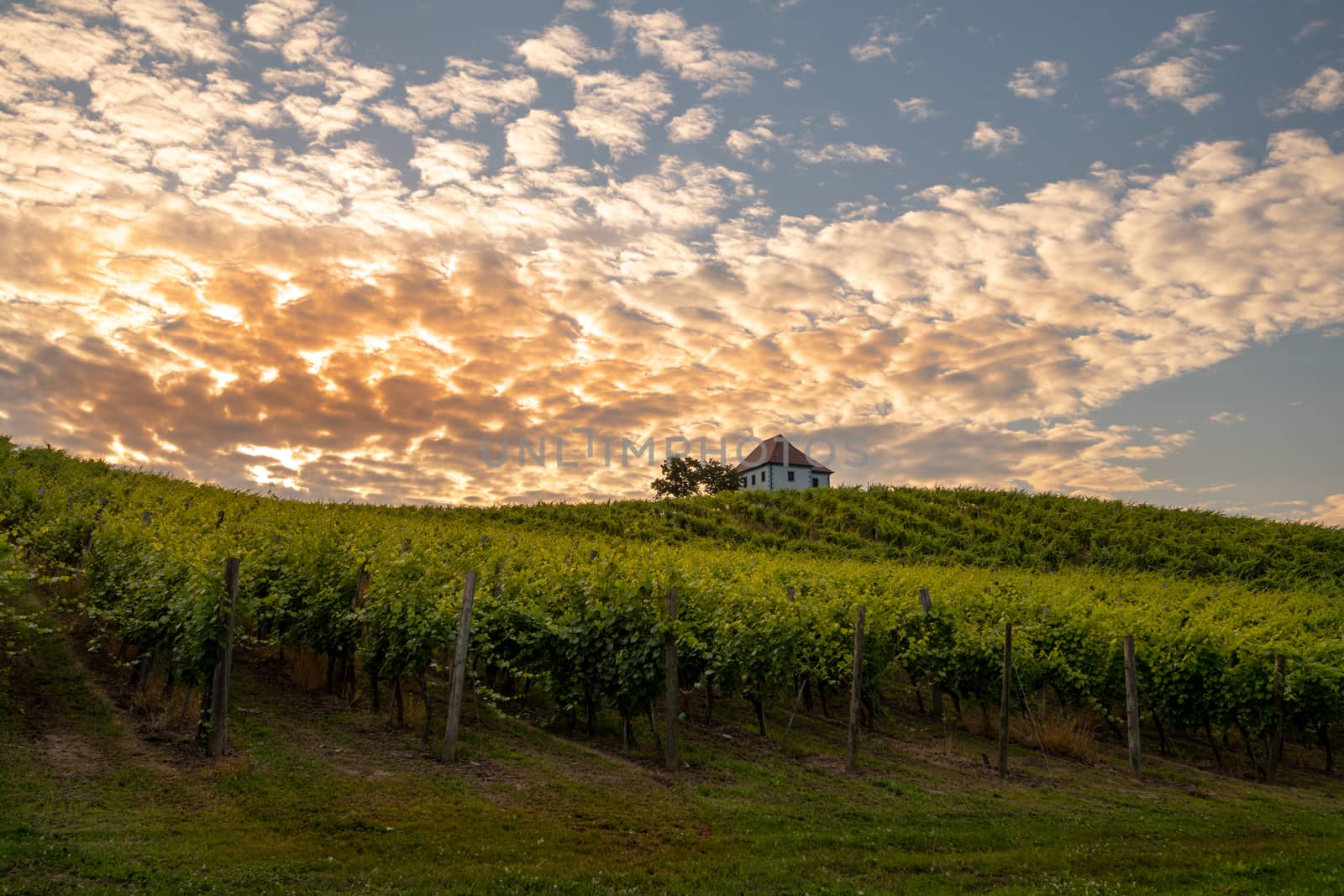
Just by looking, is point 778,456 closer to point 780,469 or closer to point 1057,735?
point 780,469

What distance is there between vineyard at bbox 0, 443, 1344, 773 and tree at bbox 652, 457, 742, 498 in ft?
191

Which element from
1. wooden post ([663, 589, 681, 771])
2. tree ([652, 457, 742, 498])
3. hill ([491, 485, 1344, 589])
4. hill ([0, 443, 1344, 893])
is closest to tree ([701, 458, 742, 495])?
tree ([652, 457, 742, 498])

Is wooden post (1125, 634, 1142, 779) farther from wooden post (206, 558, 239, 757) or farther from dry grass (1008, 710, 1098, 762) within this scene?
wooden post (206, 558, 239, 757)

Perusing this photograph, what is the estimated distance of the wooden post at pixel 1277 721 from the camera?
49.5 feet

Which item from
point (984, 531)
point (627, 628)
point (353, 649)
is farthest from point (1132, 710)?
point (984, 531)

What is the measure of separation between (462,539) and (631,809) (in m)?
14.5

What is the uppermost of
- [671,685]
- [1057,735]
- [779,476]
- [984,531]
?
[779,476]

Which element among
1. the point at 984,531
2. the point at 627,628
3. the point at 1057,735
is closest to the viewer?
the point at 627,628

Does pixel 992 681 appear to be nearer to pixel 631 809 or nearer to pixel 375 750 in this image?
pixel 631 809

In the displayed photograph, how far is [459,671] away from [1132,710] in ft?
39.6

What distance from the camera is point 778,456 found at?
82188 mm

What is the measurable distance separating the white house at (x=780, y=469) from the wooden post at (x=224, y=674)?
70.4 metres

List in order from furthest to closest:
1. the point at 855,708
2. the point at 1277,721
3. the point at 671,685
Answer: the point at 1277,721 < the point at 855,708 < the point at 671,685

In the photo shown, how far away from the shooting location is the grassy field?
767cm
